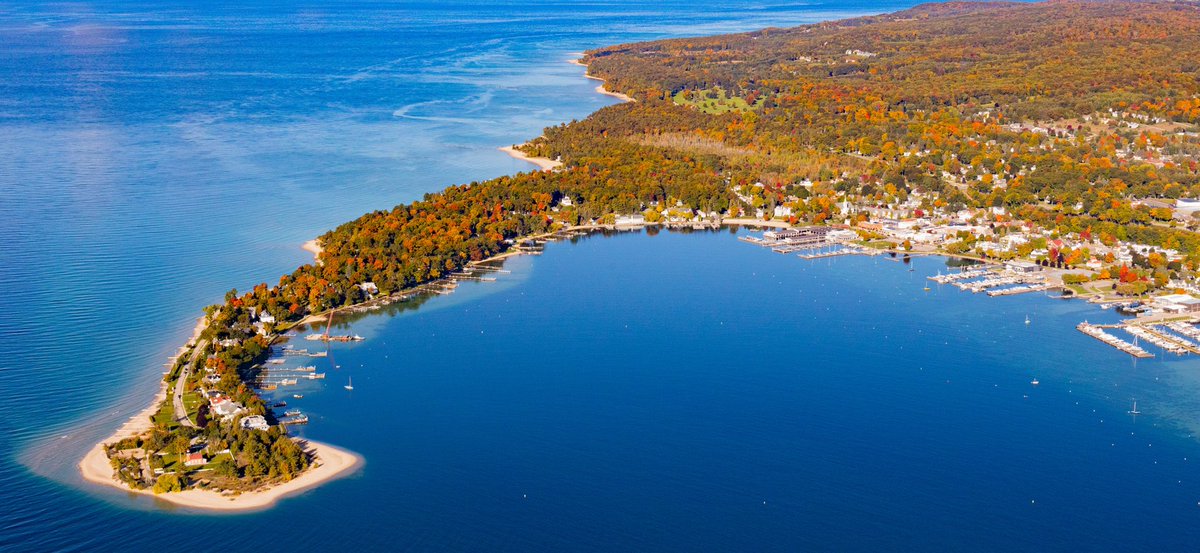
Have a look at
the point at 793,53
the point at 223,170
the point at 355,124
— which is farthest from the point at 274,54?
the point at 223,170

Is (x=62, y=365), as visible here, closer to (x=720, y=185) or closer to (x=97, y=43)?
(x=720, y=185)

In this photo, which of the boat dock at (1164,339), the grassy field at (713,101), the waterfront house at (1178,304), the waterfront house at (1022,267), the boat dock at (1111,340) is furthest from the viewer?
the grassy field at (713,101)

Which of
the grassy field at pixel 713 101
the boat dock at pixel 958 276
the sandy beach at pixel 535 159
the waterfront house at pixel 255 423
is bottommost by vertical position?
the boat dock at pixel 958 276

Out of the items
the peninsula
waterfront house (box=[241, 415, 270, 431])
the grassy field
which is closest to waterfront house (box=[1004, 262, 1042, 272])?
the peninsula

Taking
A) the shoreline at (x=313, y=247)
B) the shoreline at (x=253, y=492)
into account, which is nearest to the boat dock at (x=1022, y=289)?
the shoreline at (x=253, y=492)

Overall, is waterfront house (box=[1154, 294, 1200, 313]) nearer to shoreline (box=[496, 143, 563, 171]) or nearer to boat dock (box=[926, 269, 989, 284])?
boat dock (box=[926, 269, 989, 284])

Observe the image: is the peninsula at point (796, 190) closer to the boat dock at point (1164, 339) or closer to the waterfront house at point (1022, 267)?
the waterfront house at point (1022, 267)
